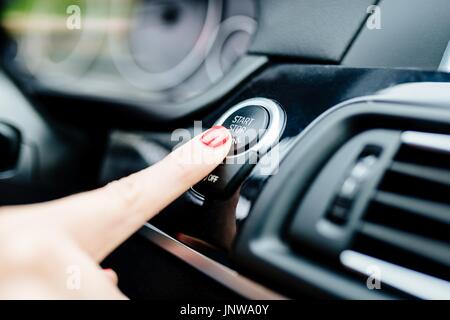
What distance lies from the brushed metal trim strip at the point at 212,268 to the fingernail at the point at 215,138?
141mm

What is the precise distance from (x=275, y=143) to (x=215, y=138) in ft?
0.26

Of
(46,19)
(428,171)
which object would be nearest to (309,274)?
(428,171)

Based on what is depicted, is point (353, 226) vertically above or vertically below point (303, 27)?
below

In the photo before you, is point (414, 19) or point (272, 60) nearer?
point (414, 19)

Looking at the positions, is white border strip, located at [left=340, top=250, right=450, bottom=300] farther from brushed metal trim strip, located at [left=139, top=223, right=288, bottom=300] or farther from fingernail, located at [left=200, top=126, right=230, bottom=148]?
fingernail, located at [left=200, top=126, right=230, bottom=148]

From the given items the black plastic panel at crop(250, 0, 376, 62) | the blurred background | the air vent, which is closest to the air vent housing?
the air vent

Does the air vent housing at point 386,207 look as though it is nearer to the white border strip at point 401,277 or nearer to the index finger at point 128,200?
the white border strip at point 401,277

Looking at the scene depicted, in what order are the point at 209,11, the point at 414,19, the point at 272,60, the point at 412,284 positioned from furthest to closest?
the point at 209,11
the point at 272,60
the point at 414,19
the point at 412,284

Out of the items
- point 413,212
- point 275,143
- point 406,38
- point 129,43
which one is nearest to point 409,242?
point 413,212

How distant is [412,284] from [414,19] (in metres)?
0.40

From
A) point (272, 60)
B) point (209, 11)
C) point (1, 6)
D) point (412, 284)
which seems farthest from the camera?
point (1, 6)

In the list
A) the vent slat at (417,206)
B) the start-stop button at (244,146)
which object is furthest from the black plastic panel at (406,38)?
the vent slat at (417,206)

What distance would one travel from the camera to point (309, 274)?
502 millimetres
